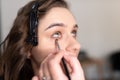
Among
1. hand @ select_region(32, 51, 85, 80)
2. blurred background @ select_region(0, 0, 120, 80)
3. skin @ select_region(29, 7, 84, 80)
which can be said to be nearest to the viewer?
hand @ select_region(32, 51, 85, 80)

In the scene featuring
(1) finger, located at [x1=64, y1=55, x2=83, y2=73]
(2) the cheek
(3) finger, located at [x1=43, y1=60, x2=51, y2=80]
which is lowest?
(3) finger, located at [x1=43, y1=60, x2=51, y2=80]

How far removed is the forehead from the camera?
811 mm

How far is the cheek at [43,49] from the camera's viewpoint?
2.62 feet

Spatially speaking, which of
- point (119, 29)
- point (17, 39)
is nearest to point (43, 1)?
point (17, 39)

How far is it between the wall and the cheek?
1.04 m

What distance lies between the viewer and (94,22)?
6.09 ft

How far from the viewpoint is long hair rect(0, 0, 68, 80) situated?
33.0 inches

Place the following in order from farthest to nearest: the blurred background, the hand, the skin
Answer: the blurred background → the skin → the hand

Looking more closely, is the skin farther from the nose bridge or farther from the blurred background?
the blurred background

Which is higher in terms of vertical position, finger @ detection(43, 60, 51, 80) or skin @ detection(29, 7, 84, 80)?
skin @ detection(29, 7, 84, 80)

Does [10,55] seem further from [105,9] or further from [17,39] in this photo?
[105,9]

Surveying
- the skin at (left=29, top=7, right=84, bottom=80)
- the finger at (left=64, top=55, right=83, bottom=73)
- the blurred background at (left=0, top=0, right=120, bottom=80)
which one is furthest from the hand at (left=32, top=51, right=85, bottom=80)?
the blurred background at (left=0, top=0, right=120, bottom=80)

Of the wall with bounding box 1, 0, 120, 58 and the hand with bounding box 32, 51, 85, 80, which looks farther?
the wall with bounding box 1, 0, 120, 58

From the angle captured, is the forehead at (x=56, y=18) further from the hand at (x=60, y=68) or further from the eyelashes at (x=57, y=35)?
the hand at (x=60, y=68)
